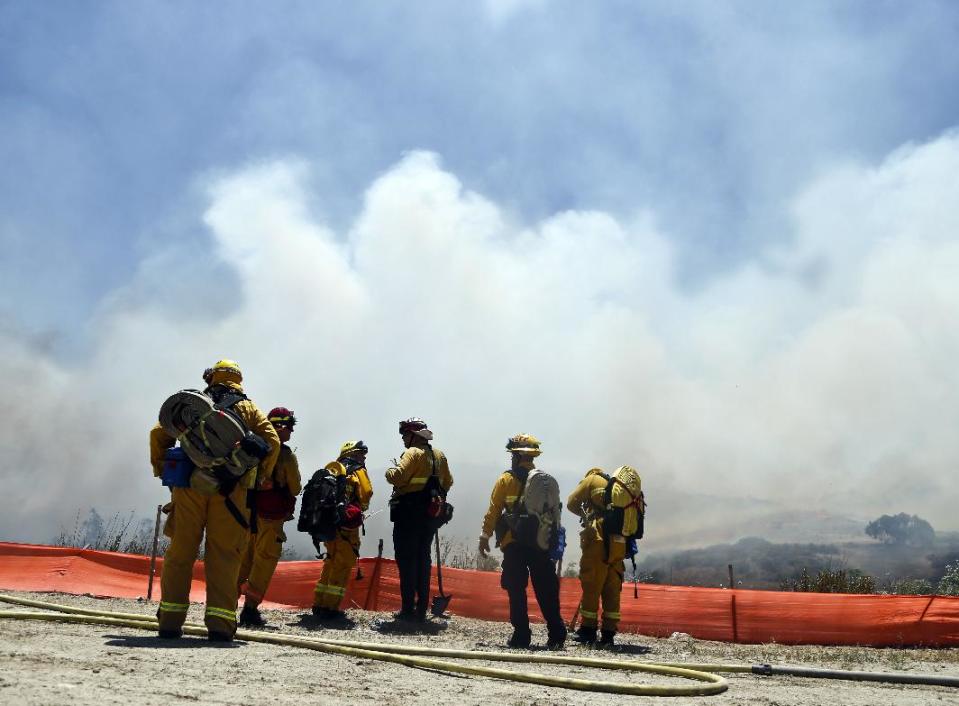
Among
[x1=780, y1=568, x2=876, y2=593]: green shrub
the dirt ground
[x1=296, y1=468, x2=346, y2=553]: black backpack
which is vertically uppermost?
[x1=296, y1=468, x2=346, y2=553]: black backpack

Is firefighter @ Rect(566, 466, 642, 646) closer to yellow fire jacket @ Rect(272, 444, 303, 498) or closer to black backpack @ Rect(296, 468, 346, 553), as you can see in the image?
black backpack @ Rect(296, 468, 346, 553)

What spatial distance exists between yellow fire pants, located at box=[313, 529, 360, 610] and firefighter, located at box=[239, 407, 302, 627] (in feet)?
2.26

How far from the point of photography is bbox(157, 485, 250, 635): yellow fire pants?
5852 mm

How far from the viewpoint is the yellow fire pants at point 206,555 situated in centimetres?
585

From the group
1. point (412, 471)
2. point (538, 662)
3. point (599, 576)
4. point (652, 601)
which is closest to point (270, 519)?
point (412, 471)

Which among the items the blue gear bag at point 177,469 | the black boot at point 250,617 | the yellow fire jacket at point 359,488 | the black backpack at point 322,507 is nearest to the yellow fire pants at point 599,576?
the yellow fire jacket at point 359,488

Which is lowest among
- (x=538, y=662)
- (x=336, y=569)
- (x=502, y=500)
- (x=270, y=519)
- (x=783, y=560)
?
(x=538, y=662)

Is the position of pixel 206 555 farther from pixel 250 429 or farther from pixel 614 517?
pixel 614 517

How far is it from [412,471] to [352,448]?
2.62ft

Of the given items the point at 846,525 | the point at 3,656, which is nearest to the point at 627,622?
the point at 3,656

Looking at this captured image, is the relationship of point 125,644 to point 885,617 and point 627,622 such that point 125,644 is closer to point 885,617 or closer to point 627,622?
point 627,622

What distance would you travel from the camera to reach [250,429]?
6.19 meters

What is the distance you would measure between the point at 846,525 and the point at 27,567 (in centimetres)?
5478

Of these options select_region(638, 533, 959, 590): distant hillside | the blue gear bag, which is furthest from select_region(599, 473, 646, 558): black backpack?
select_region(638, 533, 959, 590): distant hillside
